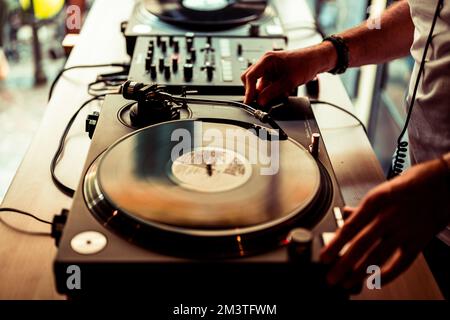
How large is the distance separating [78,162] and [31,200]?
141mm

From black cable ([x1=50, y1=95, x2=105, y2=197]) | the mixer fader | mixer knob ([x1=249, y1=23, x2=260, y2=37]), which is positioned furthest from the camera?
mixer knob ([x1=249, y1=23, x2=260, y2=37])

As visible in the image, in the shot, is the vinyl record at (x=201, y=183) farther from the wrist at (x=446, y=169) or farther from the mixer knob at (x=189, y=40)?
the mixer knob at (x=189, y=40)

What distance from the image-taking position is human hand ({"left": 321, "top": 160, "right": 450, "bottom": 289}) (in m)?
0.73

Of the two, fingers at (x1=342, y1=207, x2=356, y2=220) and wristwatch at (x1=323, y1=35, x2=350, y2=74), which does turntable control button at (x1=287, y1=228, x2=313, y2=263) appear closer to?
fingers at (x1=342, y1=207, x2=356, y2=220)

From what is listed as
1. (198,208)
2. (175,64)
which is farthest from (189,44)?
(198,208)

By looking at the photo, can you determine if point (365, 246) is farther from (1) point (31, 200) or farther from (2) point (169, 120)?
(1) point (31, 200)

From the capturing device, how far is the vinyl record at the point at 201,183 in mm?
768

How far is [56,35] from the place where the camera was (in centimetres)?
451

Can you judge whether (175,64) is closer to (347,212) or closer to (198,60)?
(198,60)

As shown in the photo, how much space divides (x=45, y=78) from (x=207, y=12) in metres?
2.62

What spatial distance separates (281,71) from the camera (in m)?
1.20

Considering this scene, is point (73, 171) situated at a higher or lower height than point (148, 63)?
lower

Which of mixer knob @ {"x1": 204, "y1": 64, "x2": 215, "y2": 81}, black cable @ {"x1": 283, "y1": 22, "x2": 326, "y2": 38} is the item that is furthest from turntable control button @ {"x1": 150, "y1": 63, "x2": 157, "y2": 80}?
black cable @ {"x1": 283, "y1": 22, "x2": 326, "y2": 38}

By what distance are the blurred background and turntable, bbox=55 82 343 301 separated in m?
1.69
